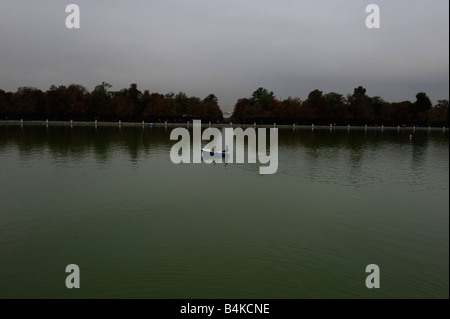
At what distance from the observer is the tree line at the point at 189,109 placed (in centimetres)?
10819

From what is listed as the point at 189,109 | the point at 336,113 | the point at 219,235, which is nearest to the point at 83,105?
the point at 189,109

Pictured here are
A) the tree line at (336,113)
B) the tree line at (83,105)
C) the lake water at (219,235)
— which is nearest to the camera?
the lake water at (219,235)

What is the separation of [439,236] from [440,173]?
16.7 m

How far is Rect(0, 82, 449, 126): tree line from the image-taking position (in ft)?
355

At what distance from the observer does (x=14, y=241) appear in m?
11.9

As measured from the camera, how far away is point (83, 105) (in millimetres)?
111312

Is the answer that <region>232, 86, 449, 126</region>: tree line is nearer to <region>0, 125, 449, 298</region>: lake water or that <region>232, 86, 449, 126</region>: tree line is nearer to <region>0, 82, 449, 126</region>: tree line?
<region>0, 82, 449, 126</region>: tree line

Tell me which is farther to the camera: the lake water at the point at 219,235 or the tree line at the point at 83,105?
the tree line at the point at 83,105

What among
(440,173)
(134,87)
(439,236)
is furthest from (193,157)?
(134,87)

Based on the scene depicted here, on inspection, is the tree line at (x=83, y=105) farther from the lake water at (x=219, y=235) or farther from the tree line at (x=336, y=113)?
the lake water at (x=219, y=235)

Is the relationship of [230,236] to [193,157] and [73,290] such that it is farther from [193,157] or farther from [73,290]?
[193,157]

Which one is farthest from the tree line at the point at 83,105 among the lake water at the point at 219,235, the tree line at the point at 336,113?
the lake water at the point at 219,235

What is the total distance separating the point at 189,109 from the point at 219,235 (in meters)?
133
